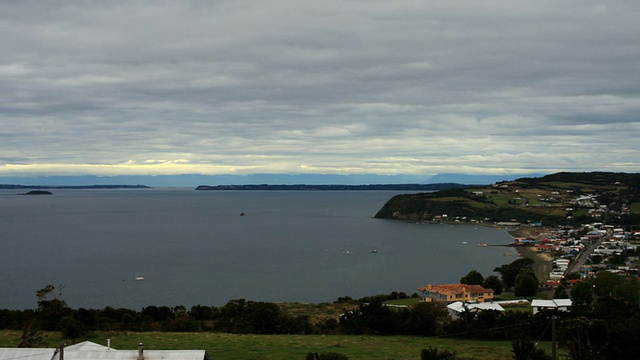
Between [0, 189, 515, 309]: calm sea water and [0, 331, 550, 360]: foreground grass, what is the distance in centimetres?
2027

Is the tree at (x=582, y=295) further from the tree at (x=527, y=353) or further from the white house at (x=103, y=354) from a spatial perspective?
the white house at (x=103, y=354)

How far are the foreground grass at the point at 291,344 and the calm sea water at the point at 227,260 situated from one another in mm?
20274

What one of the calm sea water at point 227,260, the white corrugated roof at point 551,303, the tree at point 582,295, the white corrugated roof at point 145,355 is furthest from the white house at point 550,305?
the white corrugated roof at point 145,355

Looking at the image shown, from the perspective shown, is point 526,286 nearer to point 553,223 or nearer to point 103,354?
point 103,354

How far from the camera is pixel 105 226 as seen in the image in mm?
113312

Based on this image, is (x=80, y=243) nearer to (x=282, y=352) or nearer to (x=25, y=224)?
(x=25, y=224)

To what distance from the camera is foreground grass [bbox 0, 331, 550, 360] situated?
68.0 ft

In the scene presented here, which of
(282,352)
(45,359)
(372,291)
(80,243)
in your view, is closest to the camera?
(45,359)

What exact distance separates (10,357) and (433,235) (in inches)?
3538

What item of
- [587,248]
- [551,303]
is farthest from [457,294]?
[587,248]

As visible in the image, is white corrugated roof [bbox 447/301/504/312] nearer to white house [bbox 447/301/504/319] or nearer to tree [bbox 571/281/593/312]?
white house [bbox 447/301/504/319]

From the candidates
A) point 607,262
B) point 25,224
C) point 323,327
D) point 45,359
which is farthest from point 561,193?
point 45,359

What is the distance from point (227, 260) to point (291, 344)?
46.2 m

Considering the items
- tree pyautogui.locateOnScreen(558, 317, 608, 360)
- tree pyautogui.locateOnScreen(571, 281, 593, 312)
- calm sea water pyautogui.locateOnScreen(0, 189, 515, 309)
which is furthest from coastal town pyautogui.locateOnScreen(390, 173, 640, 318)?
tree pyautogui.locateOnScreen(558, 317, 608, 360)
